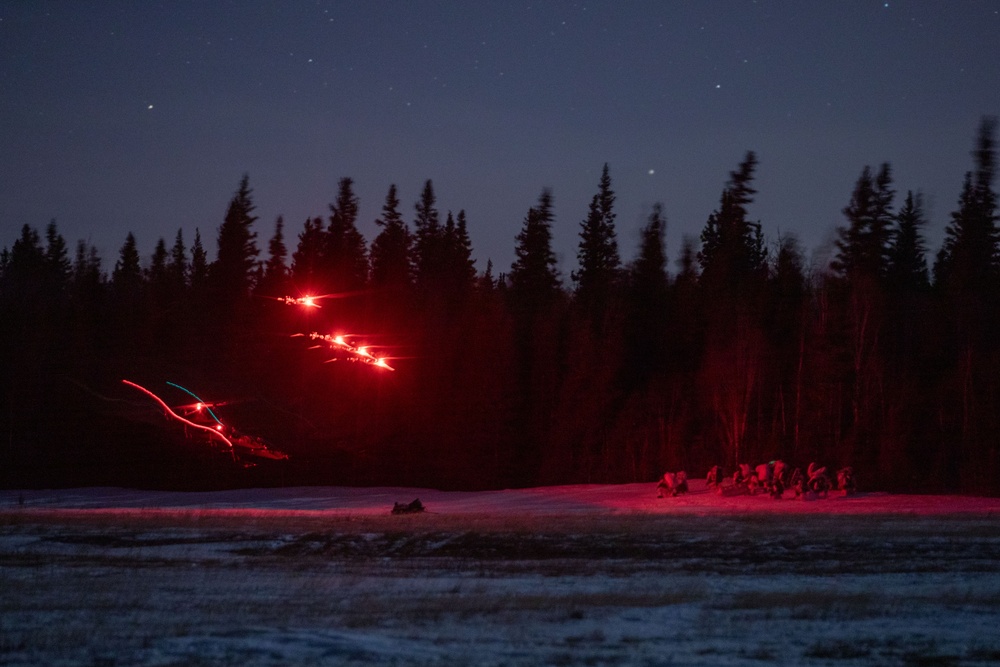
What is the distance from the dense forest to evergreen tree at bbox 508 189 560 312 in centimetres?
231

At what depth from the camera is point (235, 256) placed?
2352 inches

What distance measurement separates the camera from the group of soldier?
29.0 meters

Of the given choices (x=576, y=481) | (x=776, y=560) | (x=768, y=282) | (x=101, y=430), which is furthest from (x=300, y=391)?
(x=776, y=560)

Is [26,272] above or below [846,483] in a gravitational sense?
above

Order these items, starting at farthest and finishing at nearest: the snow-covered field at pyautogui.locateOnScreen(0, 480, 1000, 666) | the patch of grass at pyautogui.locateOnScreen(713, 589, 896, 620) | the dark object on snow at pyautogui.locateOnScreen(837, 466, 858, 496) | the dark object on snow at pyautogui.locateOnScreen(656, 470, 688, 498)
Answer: the dark object on snow at pyautogui.locateOnScreen(656, 470, 688, 498) → the dark object on snow at pyautogui.locateOnScreen(837, 466, 858, 496) → the patch of grass at pyautogui.locateOnScreen(713, 589, 896, 620) → the snow-covered field at pyautogui.locateOnScreen(0, 480, 1000, 666)

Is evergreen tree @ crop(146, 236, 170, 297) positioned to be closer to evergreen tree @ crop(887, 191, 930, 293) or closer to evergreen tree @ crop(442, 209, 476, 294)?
evergreen tree @ crop(442, 209, 476, 294)

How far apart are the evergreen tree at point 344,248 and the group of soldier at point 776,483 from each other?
31.0 metres

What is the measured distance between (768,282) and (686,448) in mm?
9942

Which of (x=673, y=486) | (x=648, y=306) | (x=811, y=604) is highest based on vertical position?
(x=648, y=306)

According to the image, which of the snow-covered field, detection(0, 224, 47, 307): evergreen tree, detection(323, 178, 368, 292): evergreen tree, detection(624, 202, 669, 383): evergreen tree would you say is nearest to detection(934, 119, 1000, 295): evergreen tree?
detection(624, 202, 669, 383): evergreen tree

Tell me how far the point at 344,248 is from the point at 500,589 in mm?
50662

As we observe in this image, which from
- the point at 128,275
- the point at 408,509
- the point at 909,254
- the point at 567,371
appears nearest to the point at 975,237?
the point at 909,254

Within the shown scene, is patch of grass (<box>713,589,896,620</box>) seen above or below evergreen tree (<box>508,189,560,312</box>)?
below

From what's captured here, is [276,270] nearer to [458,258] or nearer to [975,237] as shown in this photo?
[458,258]
